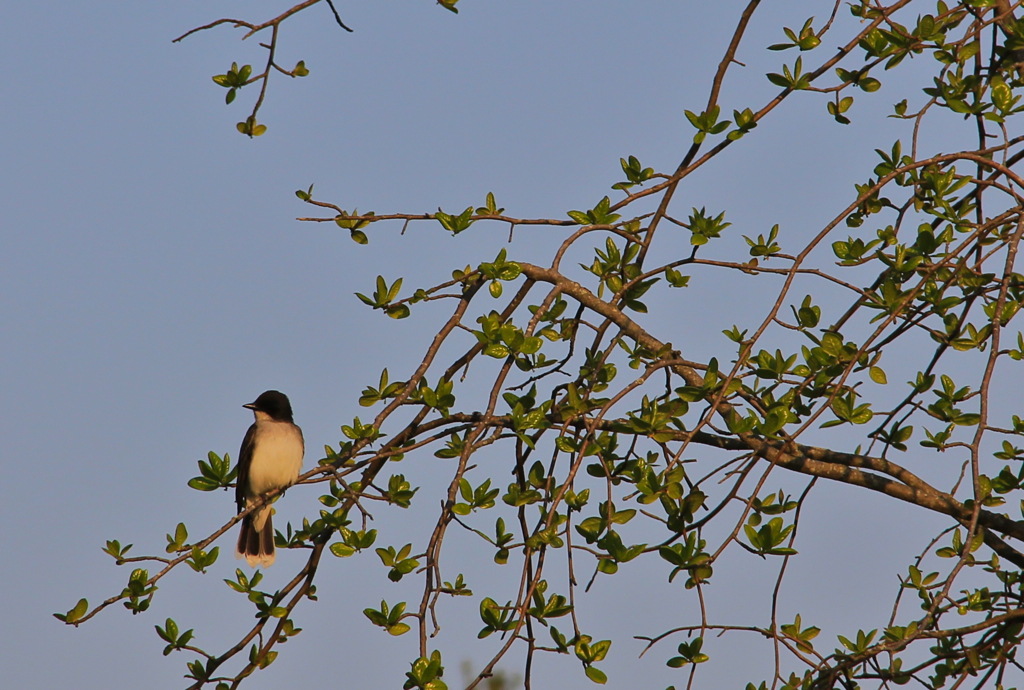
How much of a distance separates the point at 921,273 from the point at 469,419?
1838 mm

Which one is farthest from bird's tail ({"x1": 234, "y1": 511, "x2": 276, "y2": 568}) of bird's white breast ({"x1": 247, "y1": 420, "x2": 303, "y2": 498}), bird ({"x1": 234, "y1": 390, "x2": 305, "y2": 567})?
bird's white breast ({"x1": 247, "y1": 420, "x2": 303, "y2": 498})

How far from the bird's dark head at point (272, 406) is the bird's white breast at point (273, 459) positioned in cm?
18

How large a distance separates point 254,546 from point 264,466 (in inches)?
22.7

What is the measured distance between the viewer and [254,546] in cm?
764

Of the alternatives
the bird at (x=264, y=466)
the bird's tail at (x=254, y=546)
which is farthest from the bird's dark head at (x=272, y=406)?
the bird's tail at (x=254, y=546)

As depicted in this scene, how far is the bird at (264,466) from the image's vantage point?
25.0 ft

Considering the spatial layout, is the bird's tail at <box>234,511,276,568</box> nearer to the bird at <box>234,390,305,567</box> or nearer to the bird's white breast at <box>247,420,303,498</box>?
the bird at <box>234,390,305,567</box>

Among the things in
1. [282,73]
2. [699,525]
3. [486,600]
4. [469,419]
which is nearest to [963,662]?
[699,525]

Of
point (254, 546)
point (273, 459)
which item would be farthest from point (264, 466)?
point (254, 546)

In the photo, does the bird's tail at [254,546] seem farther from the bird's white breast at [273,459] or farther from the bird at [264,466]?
the bird's white breast at [273,459]

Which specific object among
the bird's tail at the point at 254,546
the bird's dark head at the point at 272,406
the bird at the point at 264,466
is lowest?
the bird's tail at the point at 254,546

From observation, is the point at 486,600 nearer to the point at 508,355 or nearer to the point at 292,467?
the point at 508,355

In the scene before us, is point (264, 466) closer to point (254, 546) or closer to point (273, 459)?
point (273, 459)

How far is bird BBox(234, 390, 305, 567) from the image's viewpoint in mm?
7605
